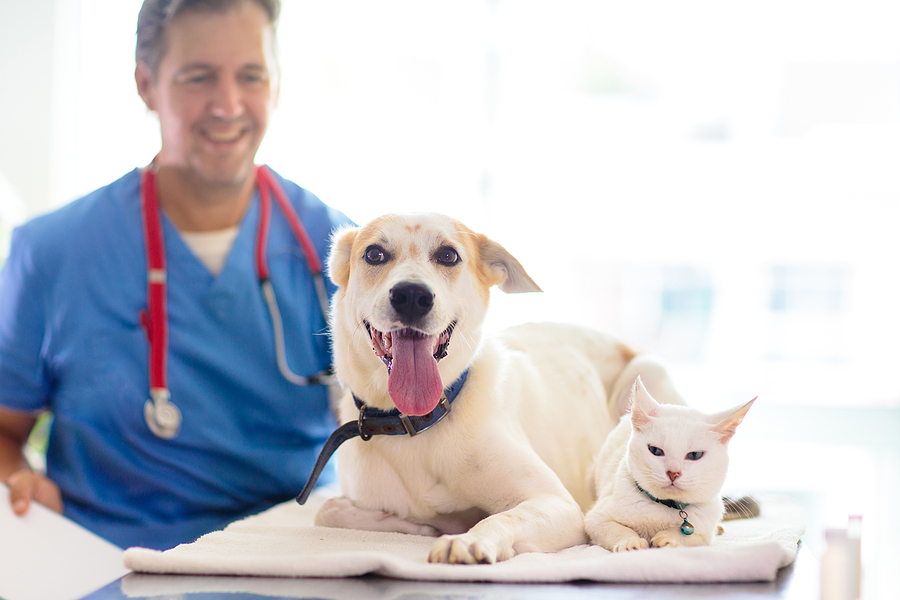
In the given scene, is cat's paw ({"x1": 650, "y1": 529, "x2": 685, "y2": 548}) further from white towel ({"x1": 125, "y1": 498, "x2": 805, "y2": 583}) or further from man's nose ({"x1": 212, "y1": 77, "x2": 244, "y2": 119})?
man's nose ({"x1": 212, "y1": 77, "x2": 244, "y2": 119})

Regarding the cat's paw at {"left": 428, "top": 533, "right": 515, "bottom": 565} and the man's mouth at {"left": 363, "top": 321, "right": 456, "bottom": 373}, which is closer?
the cat's paw at {"left": 428, "top": 533, "right": 515, "bottom": 565}

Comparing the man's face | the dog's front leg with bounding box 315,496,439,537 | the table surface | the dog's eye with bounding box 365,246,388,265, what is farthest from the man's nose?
the table surface

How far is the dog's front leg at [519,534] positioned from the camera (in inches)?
30.0

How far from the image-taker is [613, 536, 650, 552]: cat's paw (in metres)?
0.80

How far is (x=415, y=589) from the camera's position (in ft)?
2.36

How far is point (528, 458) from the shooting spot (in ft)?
3.24

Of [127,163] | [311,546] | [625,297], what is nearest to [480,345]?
[311,546]

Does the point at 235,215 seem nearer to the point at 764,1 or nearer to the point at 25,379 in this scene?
the point at 25,379

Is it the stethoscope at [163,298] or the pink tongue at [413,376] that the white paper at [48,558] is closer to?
the stethoscope at [163,298]

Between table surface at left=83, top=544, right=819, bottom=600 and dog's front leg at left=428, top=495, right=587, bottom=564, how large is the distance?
40 millimetres

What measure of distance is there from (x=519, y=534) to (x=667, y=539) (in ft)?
0.60

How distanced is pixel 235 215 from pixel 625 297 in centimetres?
229

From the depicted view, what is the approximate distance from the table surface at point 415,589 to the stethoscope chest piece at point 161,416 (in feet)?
2.26

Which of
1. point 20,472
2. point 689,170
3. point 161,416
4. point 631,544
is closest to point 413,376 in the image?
point 631,544
